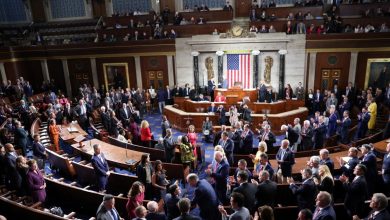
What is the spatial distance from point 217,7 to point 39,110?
1128 cm

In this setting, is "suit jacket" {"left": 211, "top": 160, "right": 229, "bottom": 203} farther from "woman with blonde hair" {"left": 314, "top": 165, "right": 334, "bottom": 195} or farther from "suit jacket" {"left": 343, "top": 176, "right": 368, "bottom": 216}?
"suit jacket" {"left": 343, "top": 176, "right": 368, "bottom": 216}

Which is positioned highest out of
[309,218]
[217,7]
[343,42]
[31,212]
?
[217,7]

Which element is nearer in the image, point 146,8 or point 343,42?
point 343,42

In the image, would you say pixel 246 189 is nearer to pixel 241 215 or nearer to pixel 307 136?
pixel 241 215

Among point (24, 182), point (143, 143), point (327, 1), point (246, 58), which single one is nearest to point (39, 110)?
point (143, 143)

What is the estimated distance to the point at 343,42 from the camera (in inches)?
586

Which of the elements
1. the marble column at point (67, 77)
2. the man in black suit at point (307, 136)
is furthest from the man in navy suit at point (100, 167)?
the marble column at point (67, 77)

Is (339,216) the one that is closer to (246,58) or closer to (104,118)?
(104,118)

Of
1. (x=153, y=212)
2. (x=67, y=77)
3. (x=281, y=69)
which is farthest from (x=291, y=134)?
(x=67, y=77)

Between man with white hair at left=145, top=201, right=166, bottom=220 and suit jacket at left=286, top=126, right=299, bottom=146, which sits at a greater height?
man with white hair at left=145, top=201, right=166, bottom=220

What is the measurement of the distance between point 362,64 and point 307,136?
803 cm

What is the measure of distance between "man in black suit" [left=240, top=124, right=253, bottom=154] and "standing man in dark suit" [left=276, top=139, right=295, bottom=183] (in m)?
1.93

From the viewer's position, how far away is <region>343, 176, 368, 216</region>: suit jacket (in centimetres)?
465

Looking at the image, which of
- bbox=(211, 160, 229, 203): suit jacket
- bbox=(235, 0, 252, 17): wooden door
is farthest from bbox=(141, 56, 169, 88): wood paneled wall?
bbox=(211, 160, 229, 203): suit jacket
